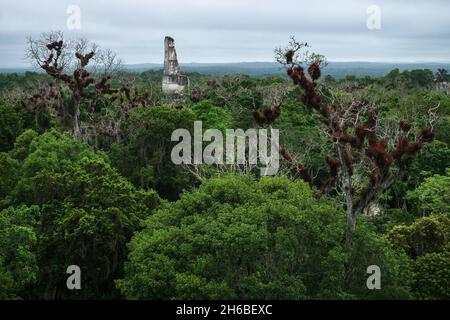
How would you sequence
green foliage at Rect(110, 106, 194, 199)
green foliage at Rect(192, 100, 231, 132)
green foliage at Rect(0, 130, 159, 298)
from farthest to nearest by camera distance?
1. green foliage at Rect(192, 100, 231, 132)
2. green foliage at Rect(110, 106, 194, 199)
3. green foliage at Rect(0, 130, 159, 298)

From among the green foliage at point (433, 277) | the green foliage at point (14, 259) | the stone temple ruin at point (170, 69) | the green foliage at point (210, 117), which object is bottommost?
the green foliage at point (433, 277)

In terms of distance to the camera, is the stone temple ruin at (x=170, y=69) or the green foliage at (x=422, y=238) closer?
the green foliage at (x=422, y=238)

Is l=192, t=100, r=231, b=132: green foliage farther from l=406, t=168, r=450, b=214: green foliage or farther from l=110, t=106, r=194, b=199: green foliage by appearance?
l=406, t=168, r=450, b=214: green foliage

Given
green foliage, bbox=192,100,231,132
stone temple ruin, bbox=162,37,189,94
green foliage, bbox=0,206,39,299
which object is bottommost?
green foliage, bbox=0,206,39,299

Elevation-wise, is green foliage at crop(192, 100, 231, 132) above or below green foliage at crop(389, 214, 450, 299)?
above

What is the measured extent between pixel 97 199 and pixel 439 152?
25949 mm

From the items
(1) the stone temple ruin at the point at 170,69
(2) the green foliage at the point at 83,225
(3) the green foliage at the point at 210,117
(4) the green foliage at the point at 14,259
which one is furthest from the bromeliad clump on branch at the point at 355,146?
(1) the stone temple ruin at the point at 170,69

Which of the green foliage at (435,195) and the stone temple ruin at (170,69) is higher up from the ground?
the stone temple ruin at (170,69)

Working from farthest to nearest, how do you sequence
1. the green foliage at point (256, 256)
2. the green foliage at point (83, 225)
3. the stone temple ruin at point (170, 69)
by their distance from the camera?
the stone temple ruin at point (170, 69) < the green foliage at point (83, 225) < the green foliage at point (256, 256)

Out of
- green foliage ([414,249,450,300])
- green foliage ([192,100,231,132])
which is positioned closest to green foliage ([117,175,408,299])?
green foliage ([414,249,450,300])

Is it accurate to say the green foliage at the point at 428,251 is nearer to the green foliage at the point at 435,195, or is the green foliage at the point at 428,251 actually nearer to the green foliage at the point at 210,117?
the green foliage at the point at 435,195

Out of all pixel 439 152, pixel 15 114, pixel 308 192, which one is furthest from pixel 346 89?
pixel 308 192

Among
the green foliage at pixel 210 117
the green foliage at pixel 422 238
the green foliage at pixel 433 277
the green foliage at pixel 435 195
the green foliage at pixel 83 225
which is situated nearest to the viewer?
the green foliage at pixel 433 277
